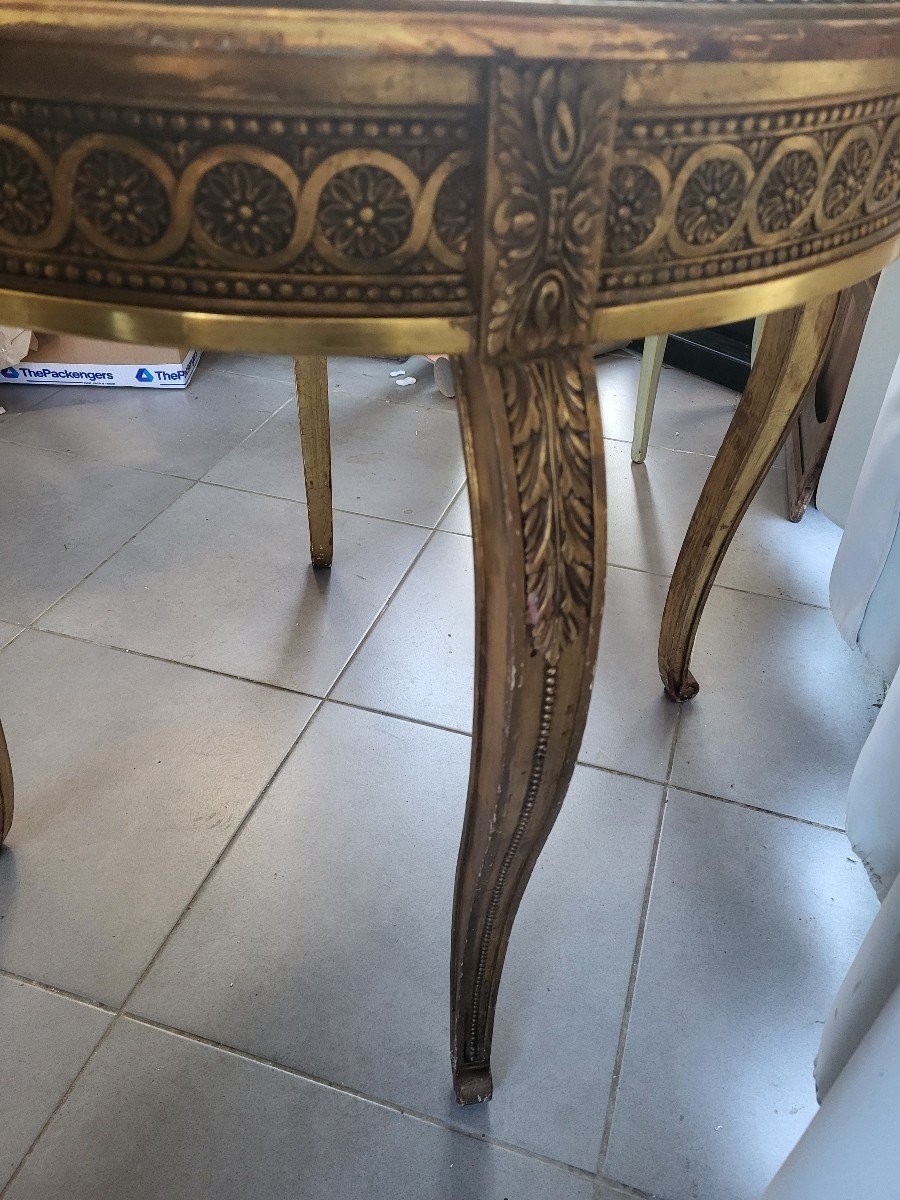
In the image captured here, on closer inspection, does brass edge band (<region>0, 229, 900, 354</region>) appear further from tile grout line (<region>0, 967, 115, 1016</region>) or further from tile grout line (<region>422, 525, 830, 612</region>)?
tile grout line (<region>422, 525, 830, 612</region>)

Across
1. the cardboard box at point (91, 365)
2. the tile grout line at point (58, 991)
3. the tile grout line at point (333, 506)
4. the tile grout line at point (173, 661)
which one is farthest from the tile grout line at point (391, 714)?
the cardboard box at point (91, 365)

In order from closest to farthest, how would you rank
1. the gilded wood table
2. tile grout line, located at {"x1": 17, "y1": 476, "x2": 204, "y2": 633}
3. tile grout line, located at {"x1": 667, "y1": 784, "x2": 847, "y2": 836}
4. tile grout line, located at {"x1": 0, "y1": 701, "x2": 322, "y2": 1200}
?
the gilded wood table < tile grout line, located at {"x1": 0, "y1": 701, "x2": 322, "y2": 1200} < tile grout line, located at {"x1": 667, "y1": 784, "x2": 847, "y2": 836} < tile grout line, located at {"x1": 17, "y1": 476, "x2": 204, "y2": 633}

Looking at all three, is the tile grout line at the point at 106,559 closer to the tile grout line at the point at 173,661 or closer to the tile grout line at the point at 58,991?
the tile grout line at the point at 173,661

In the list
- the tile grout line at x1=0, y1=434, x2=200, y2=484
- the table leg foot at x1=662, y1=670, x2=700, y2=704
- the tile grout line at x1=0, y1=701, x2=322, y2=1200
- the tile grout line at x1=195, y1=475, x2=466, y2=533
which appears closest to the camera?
the tile grout line at x1=0, y1=701, x2=322, y2=1200

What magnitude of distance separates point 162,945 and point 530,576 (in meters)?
0.51

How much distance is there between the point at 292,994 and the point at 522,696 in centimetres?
41

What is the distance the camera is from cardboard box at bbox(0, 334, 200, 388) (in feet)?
5.07

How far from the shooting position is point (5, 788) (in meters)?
0.74

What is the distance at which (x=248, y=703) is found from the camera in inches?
37.2

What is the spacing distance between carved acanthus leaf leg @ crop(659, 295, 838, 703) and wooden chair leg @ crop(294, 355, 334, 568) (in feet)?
1.30

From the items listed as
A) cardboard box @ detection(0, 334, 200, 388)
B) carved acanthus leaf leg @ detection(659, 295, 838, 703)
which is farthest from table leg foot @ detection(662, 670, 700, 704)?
cardboard box @ detection(0, 334, 200, 388)

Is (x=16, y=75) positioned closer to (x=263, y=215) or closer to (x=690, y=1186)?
(x=263, y=215)

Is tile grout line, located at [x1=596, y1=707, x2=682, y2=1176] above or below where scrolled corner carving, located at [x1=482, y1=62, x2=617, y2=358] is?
below

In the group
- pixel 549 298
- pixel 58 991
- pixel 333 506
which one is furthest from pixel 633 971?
pixel 333 506
